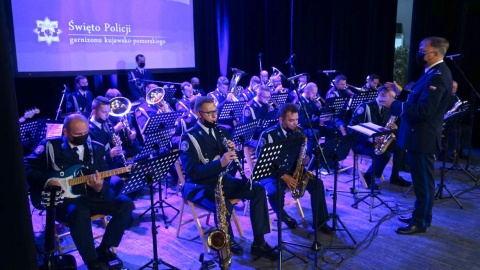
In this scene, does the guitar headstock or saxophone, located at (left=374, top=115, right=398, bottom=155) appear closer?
the guitar headstock

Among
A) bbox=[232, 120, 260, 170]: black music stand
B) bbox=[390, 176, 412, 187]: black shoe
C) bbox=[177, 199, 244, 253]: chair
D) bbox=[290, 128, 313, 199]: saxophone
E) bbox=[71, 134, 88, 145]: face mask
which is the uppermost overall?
bbox=[71, 134, 88, 145]: face mask

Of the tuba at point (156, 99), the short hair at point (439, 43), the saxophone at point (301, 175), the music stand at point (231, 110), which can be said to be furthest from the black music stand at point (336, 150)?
the tuba at point (156, 99)

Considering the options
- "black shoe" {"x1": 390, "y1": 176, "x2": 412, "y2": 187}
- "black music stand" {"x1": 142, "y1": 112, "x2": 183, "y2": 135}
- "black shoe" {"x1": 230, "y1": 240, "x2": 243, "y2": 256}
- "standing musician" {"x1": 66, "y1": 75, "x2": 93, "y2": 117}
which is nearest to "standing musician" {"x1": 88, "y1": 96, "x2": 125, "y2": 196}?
"black music stand" {"x1": 142, "y1": 112, "x2": 183, "y2": 135}

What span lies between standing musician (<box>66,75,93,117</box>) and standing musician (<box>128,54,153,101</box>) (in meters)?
1.03

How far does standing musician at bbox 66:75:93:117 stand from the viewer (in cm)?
832

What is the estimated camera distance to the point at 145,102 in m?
7.73

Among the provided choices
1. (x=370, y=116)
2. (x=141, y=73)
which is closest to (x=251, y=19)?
(x=141, y=73)

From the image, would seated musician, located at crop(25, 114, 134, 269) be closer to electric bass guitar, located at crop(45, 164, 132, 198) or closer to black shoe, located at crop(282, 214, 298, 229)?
electric bass guitar, located at crop(45, 164, 132, 198)

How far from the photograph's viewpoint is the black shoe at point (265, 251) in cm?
413

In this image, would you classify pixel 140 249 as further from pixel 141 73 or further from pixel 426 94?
pixel 141 73

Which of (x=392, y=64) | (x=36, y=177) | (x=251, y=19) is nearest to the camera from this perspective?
(x=36, y=177)

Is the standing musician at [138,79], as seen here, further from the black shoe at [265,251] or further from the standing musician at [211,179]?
the black shoe at [265,251]

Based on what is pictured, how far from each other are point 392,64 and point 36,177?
39.8 ft

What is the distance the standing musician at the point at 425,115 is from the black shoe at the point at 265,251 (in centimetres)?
166
